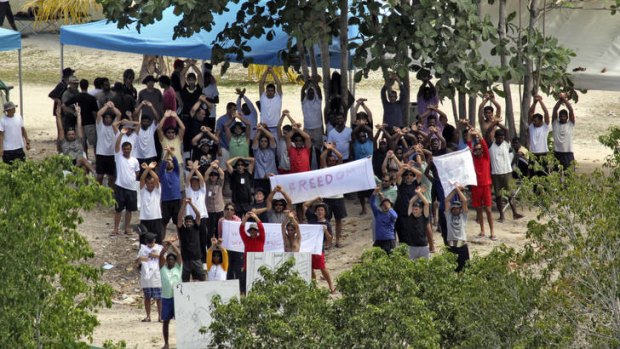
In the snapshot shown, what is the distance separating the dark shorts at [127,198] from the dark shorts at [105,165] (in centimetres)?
106

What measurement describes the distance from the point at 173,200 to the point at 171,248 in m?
2.62

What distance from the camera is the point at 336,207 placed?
2023cm

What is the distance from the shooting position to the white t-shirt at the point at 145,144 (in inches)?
843

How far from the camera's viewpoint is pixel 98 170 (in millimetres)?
21797

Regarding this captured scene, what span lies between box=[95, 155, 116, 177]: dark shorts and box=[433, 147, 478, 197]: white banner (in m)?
4.96

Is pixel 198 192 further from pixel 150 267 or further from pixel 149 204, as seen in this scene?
pixel 150 267

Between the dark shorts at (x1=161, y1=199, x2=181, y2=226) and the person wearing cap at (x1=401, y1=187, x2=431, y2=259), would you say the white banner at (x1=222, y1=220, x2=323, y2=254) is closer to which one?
the person wearing cap at (x1=401, y1=187, x2=431, y2=259)

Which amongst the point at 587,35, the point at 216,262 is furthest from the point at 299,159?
the point at 587,35

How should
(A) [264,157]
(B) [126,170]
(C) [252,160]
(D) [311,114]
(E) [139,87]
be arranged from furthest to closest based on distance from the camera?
(E) [139,87] → (D) [311,114] → (A) [264,157] → (B) [126,170] → (C) [252,160]

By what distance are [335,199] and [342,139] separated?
1341 millimetres

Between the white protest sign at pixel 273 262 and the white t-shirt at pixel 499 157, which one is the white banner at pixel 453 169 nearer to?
the white t-shirt at pixel 499 157

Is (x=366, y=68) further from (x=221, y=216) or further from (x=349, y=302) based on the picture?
(x=349, y=302)

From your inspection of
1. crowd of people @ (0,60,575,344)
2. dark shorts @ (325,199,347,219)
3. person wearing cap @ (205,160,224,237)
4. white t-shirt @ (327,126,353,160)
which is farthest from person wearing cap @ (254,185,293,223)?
white t-shirt @ (327,126,353,160)

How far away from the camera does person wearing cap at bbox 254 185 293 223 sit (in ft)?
61.4
